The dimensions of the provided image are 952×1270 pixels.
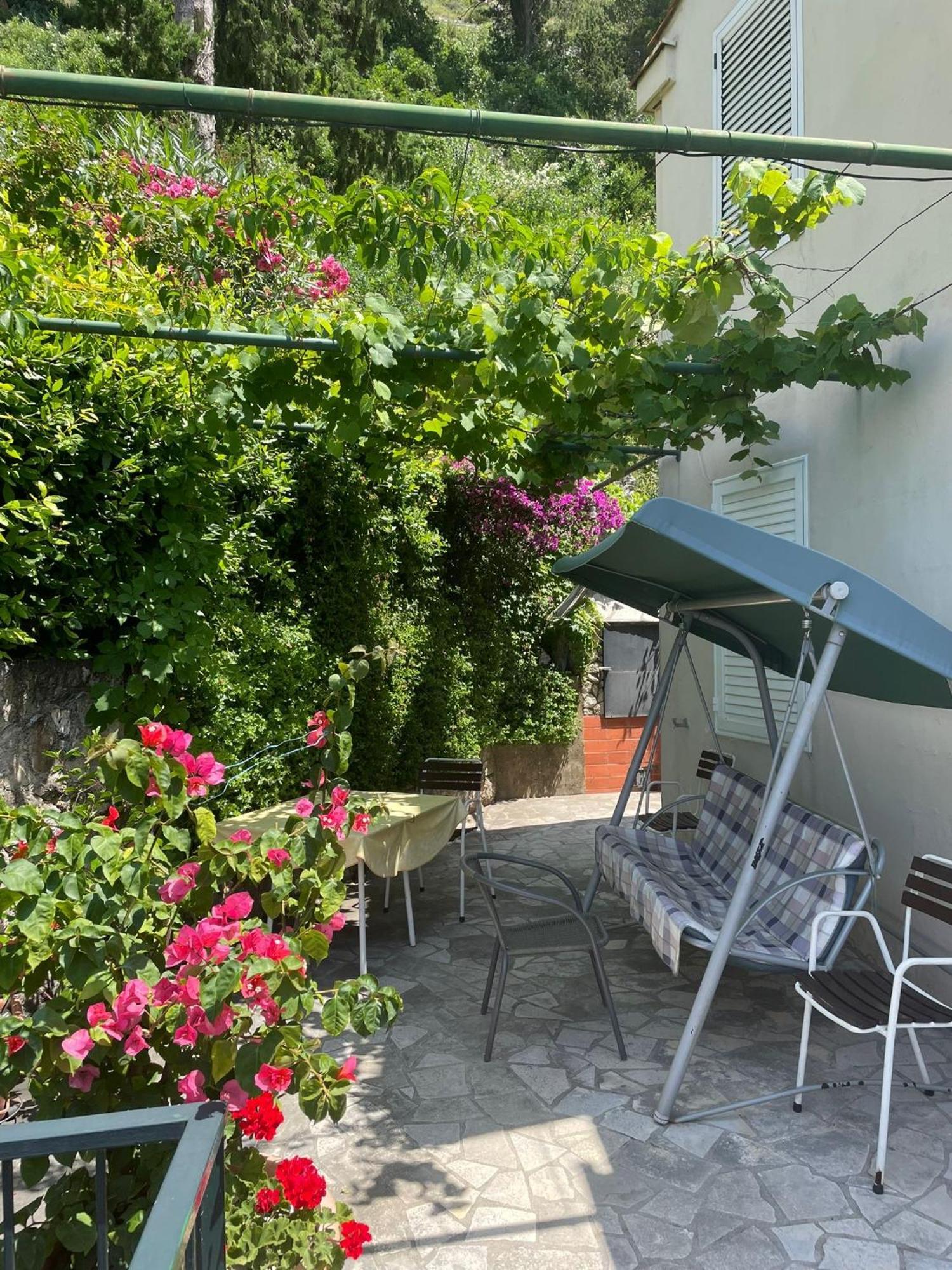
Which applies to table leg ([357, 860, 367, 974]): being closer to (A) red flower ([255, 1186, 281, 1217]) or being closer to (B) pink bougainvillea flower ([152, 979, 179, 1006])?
(A) red flower ([255, 1186, 281, 1217])

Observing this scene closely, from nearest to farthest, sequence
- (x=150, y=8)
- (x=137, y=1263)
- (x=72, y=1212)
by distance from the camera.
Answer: (x=137, y=1263) < (x=72, y=1212) < (x=150, y=8)

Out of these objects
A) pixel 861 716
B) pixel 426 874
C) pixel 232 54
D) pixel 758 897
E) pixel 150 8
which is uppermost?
pixel 232 54

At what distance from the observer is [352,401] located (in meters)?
4.53

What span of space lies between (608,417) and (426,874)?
3767mm

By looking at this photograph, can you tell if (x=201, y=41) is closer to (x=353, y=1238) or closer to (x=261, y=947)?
(x=261, y=947)

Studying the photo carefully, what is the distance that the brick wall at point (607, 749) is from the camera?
405 inches

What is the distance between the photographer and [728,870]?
15.9ft

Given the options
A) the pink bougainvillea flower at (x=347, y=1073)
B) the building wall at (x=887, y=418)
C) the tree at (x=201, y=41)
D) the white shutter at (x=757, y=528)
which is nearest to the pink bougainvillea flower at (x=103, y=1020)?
the pink bougainvillea flower at (x=347, y=1073)

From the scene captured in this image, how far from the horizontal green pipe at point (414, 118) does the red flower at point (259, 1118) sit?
2646 mm

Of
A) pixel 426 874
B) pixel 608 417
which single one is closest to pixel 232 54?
pixel 608 417

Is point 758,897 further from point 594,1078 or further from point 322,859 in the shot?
point 322,859

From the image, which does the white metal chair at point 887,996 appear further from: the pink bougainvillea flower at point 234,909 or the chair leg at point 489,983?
the pink bougainvillea flower at point 234,909

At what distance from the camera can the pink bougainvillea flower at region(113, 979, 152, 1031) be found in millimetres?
1974

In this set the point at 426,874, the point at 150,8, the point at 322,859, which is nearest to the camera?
the point at 322,859
